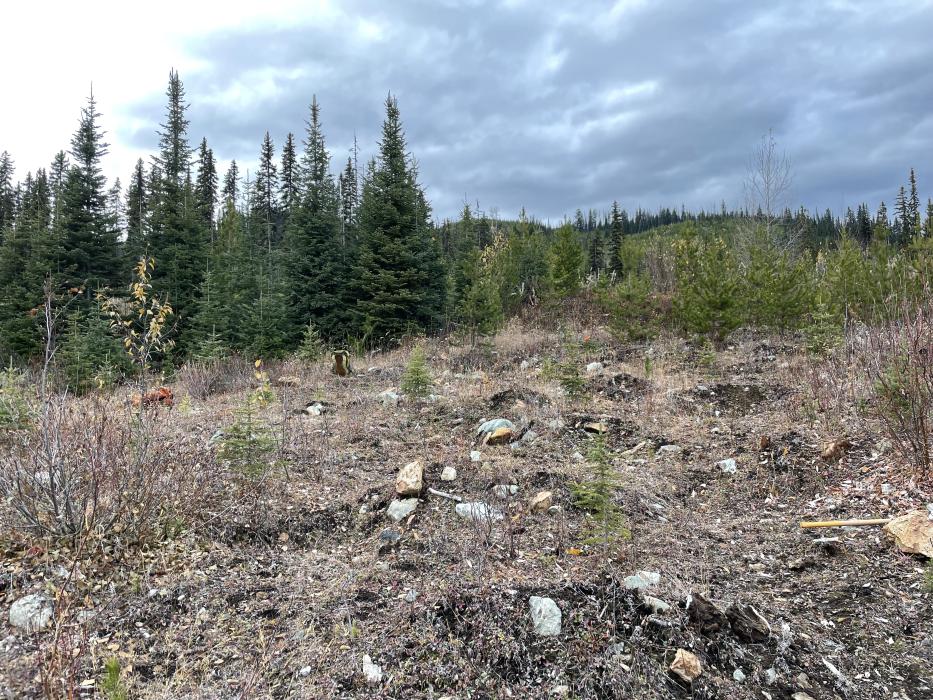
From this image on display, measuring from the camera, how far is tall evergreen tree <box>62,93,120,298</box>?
22.0m

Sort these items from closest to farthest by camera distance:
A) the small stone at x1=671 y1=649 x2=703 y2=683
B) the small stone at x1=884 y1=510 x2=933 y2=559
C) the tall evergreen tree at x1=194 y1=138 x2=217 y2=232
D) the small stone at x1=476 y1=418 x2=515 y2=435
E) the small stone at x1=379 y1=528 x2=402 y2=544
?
the small stone at x1=671 y1=649 x2=703 y2=683, the small stone at x1=884 y1=510 x2=933 y2=559, the small stone at x1=379 y1=528 x2=402 y2=544, the small stone at x1=476 y1=418 x2=515 y2=435, the tall evergreen tree at x1=194 y1=138 x2=217 y2=232

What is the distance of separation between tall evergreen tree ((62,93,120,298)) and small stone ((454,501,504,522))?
23710mm

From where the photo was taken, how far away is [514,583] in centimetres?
299

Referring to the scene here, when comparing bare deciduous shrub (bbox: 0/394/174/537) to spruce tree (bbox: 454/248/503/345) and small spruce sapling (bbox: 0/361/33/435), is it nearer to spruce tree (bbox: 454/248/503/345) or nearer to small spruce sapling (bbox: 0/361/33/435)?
small spruce sapling (bbox: 0/361/33/435)

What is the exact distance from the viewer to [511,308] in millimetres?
22141

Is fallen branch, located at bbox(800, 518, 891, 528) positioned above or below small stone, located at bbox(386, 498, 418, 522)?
below

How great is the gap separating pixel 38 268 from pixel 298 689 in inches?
1051

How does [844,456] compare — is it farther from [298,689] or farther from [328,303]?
[328,303]

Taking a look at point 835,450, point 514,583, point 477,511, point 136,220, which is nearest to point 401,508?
point 477,511

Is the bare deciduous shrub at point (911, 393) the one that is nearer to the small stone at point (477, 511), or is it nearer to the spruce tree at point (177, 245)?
the small stone at point (477, 511)

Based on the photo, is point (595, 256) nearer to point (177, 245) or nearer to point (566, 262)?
point (566, 262)

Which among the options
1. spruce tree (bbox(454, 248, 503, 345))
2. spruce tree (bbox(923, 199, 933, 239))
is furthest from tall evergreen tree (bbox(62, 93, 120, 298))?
spruce tree (bbox(923, 199, 933, 239))

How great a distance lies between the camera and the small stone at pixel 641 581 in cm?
290

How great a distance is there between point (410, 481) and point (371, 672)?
217 cm
